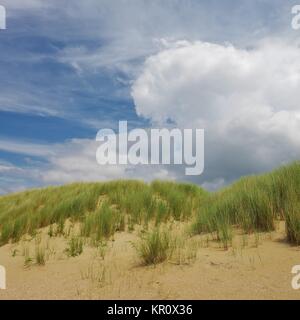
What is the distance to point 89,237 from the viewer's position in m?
9.13

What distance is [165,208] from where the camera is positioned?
1064cm

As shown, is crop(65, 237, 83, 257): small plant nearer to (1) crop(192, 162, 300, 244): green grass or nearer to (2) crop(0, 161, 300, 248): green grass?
(2) crop(0, 161, 300, 248): green grass

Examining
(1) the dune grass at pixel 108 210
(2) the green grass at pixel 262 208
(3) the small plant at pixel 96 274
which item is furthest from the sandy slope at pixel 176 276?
(1) the dune grass at pixel 108 210

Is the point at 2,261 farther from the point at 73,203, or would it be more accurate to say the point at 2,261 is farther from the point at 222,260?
the point at 222,260

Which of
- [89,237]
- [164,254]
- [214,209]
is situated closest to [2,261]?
[89,237]

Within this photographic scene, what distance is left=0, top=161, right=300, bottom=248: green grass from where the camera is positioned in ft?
23.9

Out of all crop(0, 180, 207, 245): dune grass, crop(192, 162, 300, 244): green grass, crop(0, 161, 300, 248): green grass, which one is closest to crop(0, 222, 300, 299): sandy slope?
crop(192, 162, 300, 244): green grass

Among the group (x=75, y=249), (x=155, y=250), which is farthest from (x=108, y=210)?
(x=155, y=250)

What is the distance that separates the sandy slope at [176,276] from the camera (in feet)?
16.7

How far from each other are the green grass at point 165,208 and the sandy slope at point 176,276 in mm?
479

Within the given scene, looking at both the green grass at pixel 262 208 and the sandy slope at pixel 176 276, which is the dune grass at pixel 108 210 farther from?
the sandy slope at pixel 176 276

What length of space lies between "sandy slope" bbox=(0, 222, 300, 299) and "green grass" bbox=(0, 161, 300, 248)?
0.48m

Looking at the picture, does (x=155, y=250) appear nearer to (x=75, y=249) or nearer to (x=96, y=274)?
(x=96, y=274)
